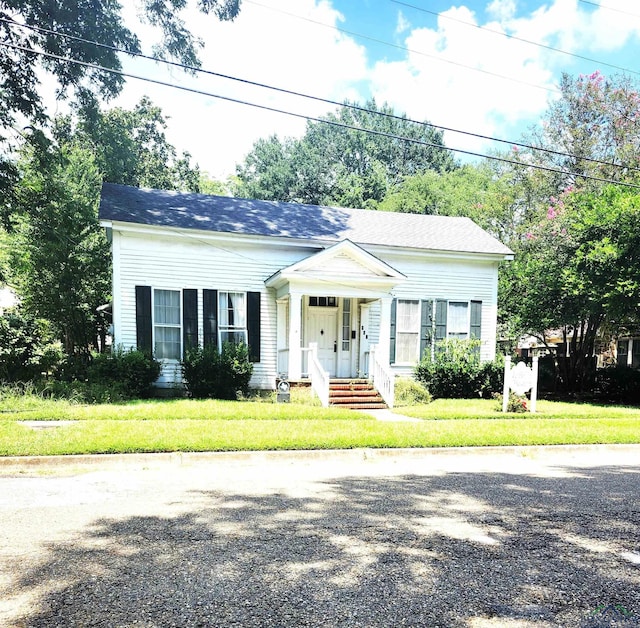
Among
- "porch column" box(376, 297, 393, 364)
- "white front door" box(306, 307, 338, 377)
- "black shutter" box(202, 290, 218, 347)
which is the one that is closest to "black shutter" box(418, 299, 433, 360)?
"porch column" box(376, 297, 393, 364)

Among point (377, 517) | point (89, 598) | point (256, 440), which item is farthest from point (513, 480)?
point (89, 598)

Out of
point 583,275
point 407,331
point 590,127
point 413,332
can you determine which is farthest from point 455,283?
point 590,127

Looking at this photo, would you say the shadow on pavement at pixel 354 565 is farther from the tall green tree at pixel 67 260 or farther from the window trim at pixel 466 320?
the tall green tree at pixel 67 260

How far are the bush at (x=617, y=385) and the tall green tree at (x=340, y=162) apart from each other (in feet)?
77.2

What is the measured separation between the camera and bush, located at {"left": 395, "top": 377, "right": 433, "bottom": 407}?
13.8 metres

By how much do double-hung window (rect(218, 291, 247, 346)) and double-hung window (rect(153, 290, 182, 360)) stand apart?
1.20 metres

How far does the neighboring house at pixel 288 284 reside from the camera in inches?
556

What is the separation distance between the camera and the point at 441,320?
54.0 ft

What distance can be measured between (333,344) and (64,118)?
14422 mm

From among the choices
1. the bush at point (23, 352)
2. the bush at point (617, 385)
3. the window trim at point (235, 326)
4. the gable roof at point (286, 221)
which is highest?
the gable roof at point (286, 221)

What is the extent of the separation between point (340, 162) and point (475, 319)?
31.6m

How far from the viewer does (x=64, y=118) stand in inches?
804

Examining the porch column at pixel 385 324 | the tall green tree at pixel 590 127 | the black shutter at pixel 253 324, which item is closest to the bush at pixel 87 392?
the black shutter at pixel 253 324

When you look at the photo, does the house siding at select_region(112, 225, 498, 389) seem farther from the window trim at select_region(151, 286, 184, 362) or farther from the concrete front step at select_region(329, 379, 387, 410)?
the concrete front step at select_region(329, 379, 387, 410)
